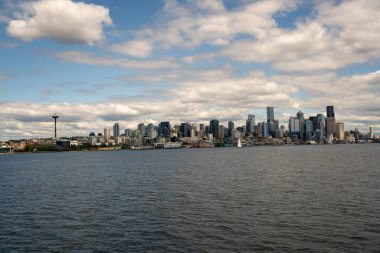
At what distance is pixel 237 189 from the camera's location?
3162 inches

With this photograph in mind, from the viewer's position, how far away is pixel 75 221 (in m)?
52.8

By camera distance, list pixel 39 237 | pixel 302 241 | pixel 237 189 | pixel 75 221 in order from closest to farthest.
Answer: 1. pixel 302 241
2. pixel 39 237
3. pixel 75 221
4. pixel 237 189

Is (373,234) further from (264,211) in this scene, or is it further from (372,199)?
(372,199)

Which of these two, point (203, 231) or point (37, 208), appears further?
point (37, 208)

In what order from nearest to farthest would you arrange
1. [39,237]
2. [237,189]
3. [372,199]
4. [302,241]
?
[302,241]
[39,237]
[372,199]
[237,189]

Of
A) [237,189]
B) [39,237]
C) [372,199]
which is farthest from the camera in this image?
[237,189]

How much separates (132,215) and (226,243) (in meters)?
→ 19.7

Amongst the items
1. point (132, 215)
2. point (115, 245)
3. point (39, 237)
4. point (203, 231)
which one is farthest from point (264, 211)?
point (39, 237)

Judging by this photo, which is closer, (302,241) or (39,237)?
(302,241)

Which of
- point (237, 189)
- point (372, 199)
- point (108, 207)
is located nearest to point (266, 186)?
point (237, 189)

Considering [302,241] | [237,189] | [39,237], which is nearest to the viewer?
[302,241]

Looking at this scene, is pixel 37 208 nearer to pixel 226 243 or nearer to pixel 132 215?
pixel 132 215

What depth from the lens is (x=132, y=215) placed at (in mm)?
55938

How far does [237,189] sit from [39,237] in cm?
4527
